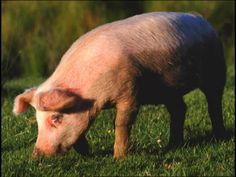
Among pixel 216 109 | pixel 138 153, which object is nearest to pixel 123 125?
pixel 138 153

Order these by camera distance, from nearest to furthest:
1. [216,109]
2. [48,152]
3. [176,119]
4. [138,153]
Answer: [48,152] < [138,153] < [176,119] < [216,109]

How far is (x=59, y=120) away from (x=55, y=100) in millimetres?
277

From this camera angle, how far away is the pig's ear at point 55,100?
6.70 m

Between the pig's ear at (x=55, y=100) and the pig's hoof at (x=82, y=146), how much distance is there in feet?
1.63

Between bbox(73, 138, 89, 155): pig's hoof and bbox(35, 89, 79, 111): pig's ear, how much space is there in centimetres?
50

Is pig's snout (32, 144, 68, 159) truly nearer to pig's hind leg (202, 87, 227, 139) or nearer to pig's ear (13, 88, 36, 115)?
pig's ear (13, 88, 36, 115)

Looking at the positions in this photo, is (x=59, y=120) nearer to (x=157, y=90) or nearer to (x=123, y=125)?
(x=123, y=125)

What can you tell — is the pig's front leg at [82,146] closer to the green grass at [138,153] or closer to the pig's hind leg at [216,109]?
the green grass at [138,153]

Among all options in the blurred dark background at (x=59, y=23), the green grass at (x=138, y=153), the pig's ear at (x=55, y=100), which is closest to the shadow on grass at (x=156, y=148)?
the green grass at (x=138, y=153)

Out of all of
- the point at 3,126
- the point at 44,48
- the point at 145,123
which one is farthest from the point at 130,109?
the point at 44,48

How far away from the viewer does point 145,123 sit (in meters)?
9.00

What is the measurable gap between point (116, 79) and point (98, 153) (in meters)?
0.98

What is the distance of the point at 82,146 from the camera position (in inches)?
284

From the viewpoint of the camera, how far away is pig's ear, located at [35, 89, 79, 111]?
6.70 metres
